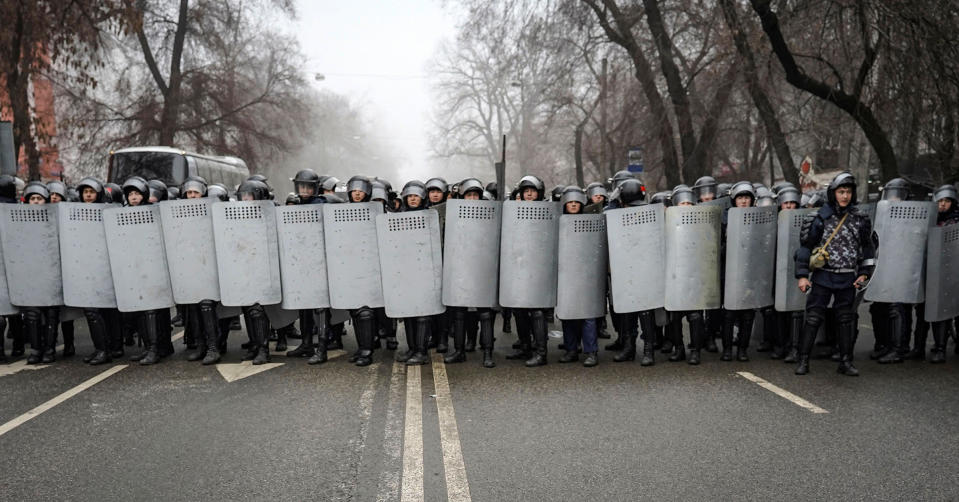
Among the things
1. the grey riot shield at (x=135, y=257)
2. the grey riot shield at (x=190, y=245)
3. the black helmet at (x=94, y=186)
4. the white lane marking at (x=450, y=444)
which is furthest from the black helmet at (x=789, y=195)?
the black helmet at (x=94, y=186)

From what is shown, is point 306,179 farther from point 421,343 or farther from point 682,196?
point 682,196

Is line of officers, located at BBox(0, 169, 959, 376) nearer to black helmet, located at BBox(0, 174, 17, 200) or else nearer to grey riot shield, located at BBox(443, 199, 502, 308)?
black helmet, located at BBox(0, 174, 17, 200)

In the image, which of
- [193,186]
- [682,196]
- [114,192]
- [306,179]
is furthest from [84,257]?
[682,196]

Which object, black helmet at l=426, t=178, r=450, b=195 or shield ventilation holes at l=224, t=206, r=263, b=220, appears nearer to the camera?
shield ventilation holes at l=224, t=206, r=263, b=220

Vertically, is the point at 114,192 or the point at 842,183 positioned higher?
the point at 114,192

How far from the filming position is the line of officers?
639 cm

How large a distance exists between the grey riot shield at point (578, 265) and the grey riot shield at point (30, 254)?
504 centimetres

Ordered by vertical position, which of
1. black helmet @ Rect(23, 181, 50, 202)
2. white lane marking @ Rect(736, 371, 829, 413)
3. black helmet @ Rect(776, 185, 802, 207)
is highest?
black helmet @ Rect(23, 181, 50, 202)

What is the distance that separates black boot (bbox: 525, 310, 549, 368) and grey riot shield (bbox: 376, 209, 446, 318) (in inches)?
40.1

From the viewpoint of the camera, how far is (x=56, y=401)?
570 cm

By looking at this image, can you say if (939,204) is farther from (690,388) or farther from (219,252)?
(219,252)

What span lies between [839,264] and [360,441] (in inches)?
175

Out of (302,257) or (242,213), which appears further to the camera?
(302,257)

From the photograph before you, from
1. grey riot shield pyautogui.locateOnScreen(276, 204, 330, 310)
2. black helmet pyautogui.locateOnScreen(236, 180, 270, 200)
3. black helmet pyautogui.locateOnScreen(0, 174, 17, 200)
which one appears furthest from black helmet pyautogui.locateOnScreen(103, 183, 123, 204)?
→ grey riot shield pyautogui.locateOnScreen(276, 204, 330, 310)
